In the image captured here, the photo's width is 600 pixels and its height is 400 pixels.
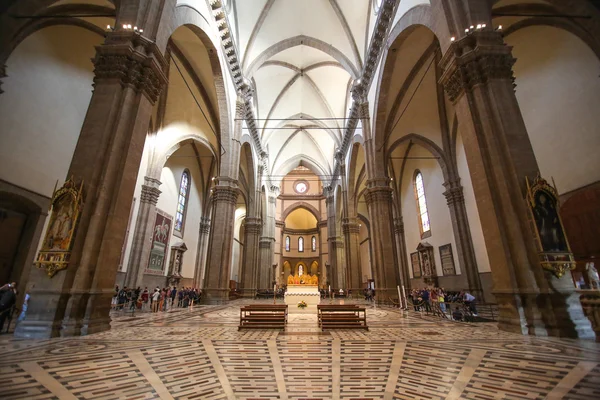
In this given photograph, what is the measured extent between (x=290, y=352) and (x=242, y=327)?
254 centimetres

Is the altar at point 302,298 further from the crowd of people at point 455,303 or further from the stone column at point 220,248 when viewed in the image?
the crowd of people at point 455,303

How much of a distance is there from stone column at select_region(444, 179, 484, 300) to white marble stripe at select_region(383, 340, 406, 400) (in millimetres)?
10605

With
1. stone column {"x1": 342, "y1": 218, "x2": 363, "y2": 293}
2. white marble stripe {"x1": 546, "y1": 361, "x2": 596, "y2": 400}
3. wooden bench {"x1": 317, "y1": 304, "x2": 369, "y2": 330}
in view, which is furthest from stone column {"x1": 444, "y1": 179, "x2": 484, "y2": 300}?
white marble stripe {"x1": 546, "y1": 361, "x2": 596, "y2": 400}

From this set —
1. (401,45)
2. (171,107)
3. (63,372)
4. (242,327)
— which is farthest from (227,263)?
(401,45)

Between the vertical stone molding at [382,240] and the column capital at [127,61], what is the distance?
10240 millimetres

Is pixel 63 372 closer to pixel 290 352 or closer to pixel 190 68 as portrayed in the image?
pixel 290 352

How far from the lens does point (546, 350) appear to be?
3844 millimetres

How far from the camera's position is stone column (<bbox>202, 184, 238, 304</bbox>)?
42.2 feet

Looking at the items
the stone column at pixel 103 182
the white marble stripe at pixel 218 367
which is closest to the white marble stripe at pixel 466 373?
the white marble stripe at pixel 218 367

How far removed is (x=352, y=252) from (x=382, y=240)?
9.26 m

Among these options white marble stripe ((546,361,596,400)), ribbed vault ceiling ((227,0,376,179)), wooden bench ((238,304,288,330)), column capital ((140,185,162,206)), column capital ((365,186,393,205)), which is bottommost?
white marble stripe ((546,361,596,400))

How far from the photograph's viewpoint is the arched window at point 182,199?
18938 millimetres

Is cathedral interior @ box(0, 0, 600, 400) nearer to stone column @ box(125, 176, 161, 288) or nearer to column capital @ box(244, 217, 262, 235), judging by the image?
stone column @ box(125, 176, 161, 288)

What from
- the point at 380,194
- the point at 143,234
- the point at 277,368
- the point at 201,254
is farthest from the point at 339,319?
the point at 201,254
